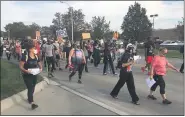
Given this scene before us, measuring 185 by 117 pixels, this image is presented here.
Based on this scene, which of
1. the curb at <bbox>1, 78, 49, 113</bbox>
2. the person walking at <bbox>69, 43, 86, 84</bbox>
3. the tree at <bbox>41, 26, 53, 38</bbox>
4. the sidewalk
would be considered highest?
the tree at <bbox>41, 26, 53, 38</bbox>

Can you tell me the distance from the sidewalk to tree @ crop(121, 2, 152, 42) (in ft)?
187

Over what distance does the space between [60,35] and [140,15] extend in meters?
39.4

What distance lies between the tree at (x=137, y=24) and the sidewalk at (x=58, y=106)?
56.9 m

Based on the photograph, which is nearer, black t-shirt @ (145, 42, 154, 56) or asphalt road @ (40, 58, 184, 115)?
asphalt road @ (40, 58, 184, 115)

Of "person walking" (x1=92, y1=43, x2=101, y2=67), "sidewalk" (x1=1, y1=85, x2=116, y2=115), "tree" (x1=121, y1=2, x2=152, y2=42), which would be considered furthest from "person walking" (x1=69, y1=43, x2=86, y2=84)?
"tree" (x1=121, y1=2, x2=152, y2=42)

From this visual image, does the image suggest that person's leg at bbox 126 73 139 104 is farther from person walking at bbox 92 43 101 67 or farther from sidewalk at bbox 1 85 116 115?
person walking at bbox 92 43 101 67

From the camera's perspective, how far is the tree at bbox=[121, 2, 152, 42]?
6606 centimetres

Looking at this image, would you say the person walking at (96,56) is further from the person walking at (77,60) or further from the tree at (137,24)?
the tree at (137,24)

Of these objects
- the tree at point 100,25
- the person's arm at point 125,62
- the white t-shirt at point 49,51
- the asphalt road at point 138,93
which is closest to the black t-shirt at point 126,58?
the person's arm at point 125,62

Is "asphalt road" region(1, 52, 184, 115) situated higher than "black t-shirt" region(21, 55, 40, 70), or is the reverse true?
"black t-shirt" region(21, 55, 40, 70)

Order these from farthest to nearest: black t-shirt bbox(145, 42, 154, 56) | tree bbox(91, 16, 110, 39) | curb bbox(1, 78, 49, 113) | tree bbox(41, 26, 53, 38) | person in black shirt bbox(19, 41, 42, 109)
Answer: tree bbox(41, 26, 53, 38), tree bbox(91, 16, 110, 39), black t-shirt bbox(145, 42, 154, 56), person in black shirt bbox(19, 41, 42, 109), curb bbox(1, 78, 49, 113)

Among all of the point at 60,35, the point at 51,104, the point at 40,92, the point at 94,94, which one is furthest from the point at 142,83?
the point at 60,35

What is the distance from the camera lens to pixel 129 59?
9.38 metres

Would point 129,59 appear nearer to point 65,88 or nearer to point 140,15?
point 65,88
